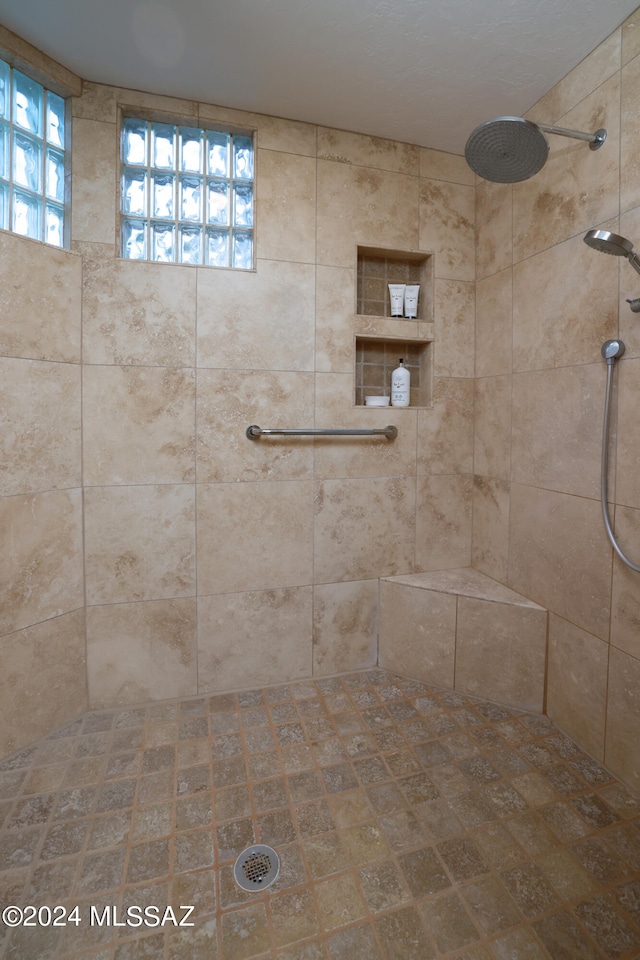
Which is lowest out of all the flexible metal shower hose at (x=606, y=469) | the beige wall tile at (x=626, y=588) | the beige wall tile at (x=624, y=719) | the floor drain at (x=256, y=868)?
the floor drain at (x=256, y=868)

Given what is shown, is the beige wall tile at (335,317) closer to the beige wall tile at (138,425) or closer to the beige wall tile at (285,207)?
the beige wall tile at (285,207)

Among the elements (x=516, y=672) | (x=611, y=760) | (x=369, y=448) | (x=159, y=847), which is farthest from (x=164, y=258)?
(x=611, y=760)

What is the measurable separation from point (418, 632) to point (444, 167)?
6.43 ft

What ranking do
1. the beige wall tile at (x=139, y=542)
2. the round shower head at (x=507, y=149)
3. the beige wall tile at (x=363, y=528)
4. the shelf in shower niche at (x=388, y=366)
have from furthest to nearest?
the shelf in shower niche at (x=388, y=366) → the beige wall tile at (x=363, y=528) → the beige wall tile at (x=139, y=542) → the round shower head at (x=507, y=149)

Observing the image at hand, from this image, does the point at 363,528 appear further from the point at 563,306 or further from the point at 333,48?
the point at 333,48

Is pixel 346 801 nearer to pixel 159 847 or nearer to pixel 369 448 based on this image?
pixel 159 847

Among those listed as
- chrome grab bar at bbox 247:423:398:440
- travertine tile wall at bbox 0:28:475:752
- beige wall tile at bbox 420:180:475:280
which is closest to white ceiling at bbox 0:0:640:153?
travertine tile wall at bbox 0:28:475:752

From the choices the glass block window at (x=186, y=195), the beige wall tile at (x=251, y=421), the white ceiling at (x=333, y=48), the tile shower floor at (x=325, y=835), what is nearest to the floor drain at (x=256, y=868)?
the tile shower floor at (x=325, y=835)

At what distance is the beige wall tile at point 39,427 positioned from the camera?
145 centimetres

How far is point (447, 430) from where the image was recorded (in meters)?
2.01

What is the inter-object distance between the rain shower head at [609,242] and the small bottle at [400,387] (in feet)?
2.90

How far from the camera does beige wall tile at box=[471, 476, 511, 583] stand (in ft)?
6.19

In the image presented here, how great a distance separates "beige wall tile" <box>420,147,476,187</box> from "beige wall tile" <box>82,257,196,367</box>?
109cm

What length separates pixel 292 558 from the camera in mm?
1857
